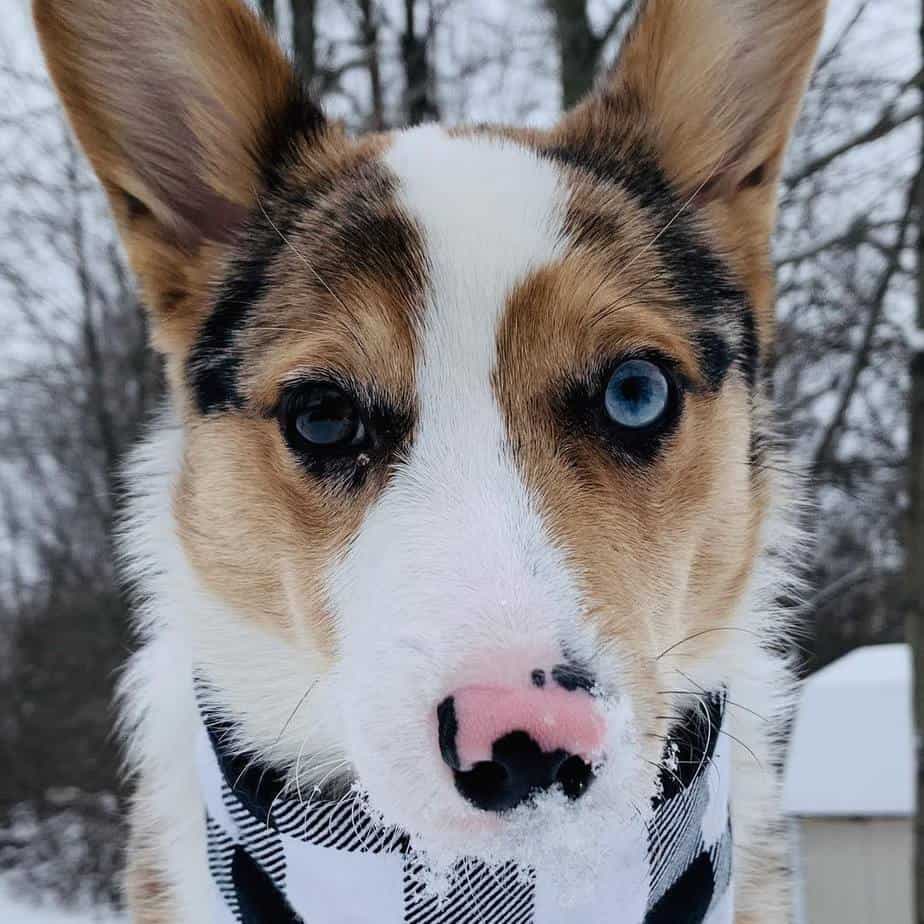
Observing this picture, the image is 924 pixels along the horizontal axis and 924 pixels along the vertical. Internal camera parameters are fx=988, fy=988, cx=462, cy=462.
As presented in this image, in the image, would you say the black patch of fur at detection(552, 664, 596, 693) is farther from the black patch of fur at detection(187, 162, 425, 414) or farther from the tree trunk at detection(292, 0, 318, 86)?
the tree trunk at detection(292, 0, 318, 86)

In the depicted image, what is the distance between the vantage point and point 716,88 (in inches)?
107

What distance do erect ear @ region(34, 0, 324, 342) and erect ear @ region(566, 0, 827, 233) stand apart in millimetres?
902

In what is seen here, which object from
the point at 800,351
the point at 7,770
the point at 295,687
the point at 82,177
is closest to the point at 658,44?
the point at 295,687

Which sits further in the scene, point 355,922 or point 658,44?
point 658,44

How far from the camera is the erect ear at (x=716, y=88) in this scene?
2.59m

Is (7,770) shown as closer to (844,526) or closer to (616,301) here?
(844,526)

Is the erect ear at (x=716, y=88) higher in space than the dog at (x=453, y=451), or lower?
higher

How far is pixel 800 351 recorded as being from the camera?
27.3 ft

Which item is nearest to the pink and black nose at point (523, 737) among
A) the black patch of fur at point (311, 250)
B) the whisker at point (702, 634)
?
the whisker at point (702, 634)

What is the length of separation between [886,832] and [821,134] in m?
5.07

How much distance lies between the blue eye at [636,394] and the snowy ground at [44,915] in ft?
35.4

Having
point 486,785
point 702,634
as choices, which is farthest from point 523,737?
point 702,634

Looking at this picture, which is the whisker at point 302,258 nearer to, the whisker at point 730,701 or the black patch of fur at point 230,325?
the black patch of fur at point 230,325

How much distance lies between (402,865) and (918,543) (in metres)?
3.90
